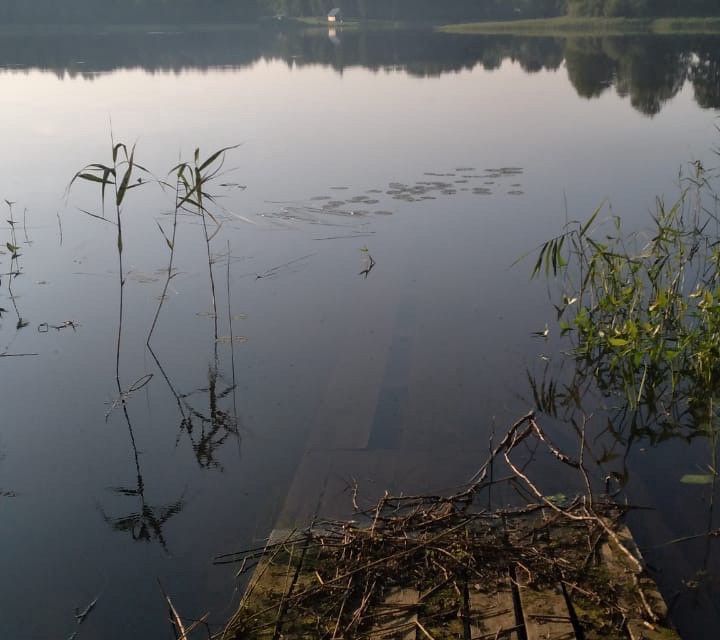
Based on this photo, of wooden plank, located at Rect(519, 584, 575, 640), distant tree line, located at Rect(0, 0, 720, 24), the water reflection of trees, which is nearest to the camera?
wooden plank, located at Rect(519, 584, 575, 640)

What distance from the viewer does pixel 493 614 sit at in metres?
2.07

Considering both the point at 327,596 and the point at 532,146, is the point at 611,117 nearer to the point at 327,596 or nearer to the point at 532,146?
the point at 532,146

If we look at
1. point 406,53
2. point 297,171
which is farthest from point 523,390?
point 406,53

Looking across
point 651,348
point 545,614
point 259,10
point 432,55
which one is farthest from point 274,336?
point 259,10

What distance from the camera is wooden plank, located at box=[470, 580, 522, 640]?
2.01 meters

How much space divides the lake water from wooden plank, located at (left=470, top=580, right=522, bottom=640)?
0.61 m

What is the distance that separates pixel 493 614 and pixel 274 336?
262 cm

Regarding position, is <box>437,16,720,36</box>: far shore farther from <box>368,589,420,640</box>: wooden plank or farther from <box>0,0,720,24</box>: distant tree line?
<box>368,589,420,640</box>: wooden plank

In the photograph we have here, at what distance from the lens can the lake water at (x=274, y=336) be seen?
277cm

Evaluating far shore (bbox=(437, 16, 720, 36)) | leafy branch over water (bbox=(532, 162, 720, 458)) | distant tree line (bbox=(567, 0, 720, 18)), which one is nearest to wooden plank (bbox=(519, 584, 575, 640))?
leafy branch over water (bbox=(532, 162, 720, 458))

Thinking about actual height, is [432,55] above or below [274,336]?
above

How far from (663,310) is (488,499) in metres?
1.60

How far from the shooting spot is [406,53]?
23.2 meters

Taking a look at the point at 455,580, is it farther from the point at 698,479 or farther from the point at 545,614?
the point at 698,479
